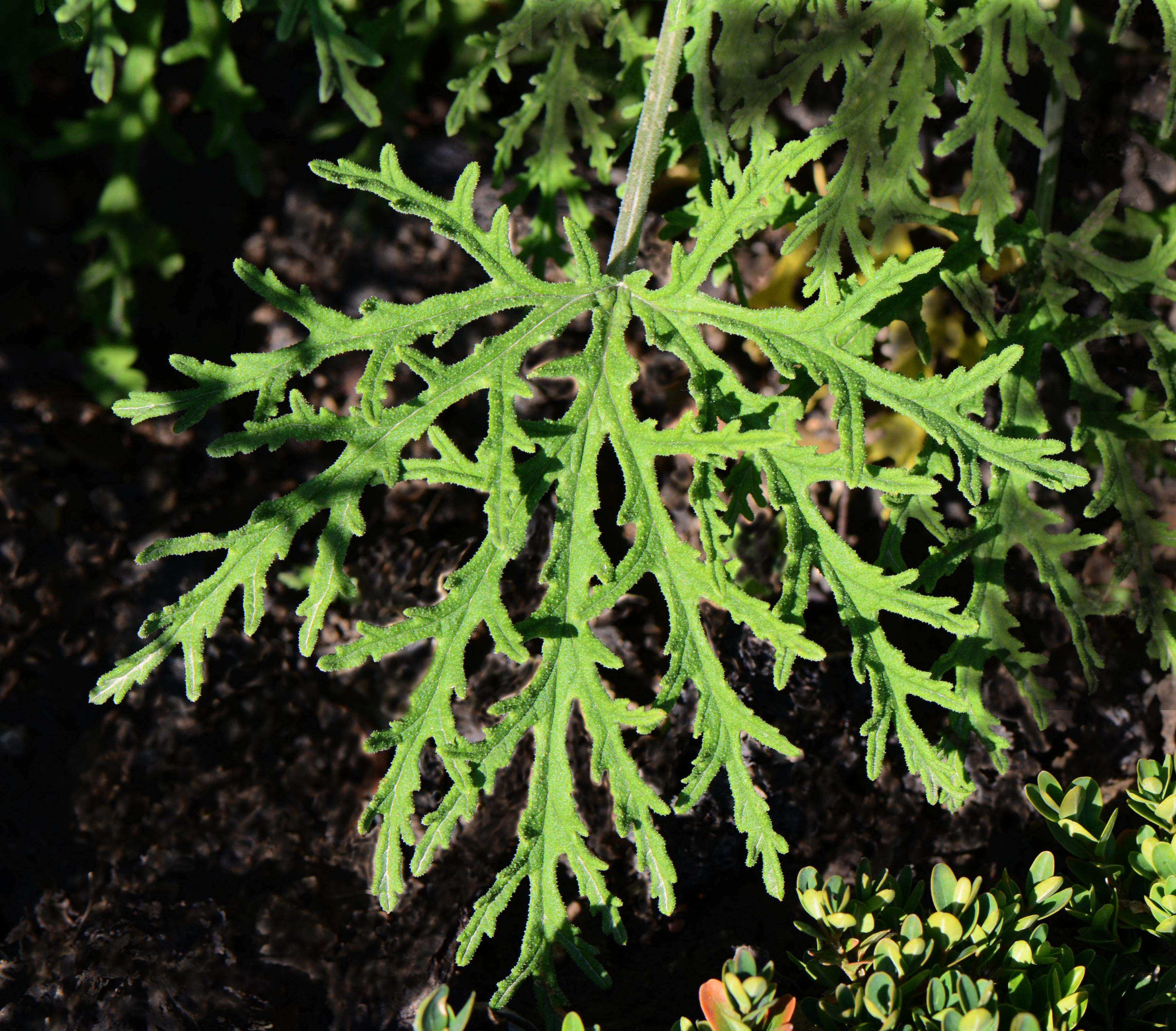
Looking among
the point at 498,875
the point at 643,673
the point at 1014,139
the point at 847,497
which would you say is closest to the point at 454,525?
the point at 643,673

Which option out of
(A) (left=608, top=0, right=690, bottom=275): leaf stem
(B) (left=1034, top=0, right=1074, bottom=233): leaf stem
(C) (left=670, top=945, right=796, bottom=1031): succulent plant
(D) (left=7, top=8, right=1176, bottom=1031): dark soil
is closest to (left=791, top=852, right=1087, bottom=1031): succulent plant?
(C) (left=670, top=945, right=796, bottom=1031): succulent plant

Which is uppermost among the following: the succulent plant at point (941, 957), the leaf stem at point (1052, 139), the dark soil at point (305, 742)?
the leaf stem at point (1052, 139)

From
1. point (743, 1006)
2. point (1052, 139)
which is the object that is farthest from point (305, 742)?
point (1052, 139)

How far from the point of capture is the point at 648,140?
2068 mm

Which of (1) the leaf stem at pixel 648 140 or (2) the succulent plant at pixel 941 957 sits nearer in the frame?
(2) the succulent plant at pixel 941 957

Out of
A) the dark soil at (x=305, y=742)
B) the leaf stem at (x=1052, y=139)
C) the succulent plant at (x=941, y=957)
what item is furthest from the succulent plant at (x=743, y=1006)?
the leaf stem at (x=1052, y=139)

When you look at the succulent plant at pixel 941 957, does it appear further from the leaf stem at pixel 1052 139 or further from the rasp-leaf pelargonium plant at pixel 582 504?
the leaf stem at pixel 1052 139

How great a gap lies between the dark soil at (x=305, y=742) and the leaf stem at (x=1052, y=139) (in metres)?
0.48

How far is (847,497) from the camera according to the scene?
2.72 meters

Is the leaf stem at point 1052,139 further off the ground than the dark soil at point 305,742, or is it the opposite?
the leaf stem at point 1052,139

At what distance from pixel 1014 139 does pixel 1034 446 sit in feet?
5.71

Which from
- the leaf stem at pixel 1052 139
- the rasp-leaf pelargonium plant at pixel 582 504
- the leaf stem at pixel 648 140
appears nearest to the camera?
the rasp-leaf pelargonium plant at pixel 582 504

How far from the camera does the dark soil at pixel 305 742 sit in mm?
2117

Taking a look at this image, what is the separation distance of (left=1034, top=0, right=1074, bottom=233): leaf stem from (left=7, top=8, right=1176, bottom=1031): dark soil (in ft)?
1.58
